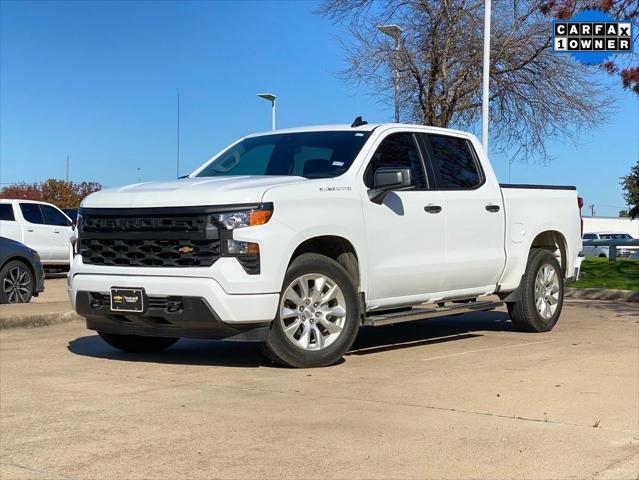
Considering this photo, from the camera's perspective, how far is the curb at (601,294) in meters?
14.2

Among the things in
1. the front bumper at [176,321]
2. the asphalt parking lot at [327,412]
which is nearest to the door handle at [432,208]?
the asphalt parking lot at [327,412]

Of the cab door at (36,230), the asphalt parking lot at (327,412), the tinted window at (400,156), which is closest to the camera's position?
the asphalt parking lot at (327,412)

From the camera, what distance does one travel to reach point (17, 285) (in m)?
12.9

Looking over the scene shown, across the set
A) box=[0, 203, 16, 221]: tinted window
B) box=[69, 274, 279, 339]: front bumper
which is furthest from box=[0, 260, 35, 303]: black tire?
box=[0, 203, 16, 221]: tinted window

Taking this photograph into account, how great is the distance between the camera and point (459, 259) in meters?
8.45

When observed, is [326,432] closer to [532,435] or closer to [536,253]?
[532,435]

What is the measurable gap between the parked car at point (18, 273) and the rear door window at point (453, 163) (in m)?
7.15

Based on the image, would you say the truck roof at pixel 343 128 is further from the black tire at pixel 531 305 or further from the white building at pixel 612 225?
the white building at pixel 612 225

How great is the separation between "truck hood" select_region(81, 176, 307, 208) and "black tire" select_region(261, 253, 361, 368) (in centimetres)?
68

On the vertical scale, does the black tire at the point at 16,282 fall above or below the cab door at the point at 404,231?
below

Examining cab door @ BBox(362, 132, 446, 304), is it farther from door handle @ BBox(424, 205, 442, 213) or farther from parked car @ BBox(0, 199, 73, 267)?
parked car @ BBox(0, 199, 73, 267)

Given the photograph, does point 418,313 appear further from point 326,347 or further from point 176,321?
point 176,321

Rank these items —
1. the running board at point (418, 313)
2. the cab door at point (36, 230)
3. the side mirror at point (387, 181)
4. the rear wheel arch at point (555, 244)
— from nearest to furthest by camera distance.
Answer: the side mirror at point (387, 181), the running board at point (418, 313), the rear wheel arch at point (555, 244), the cab door at point (36, 230)

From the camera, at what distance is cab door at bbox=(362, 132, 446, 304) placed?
7645mm
